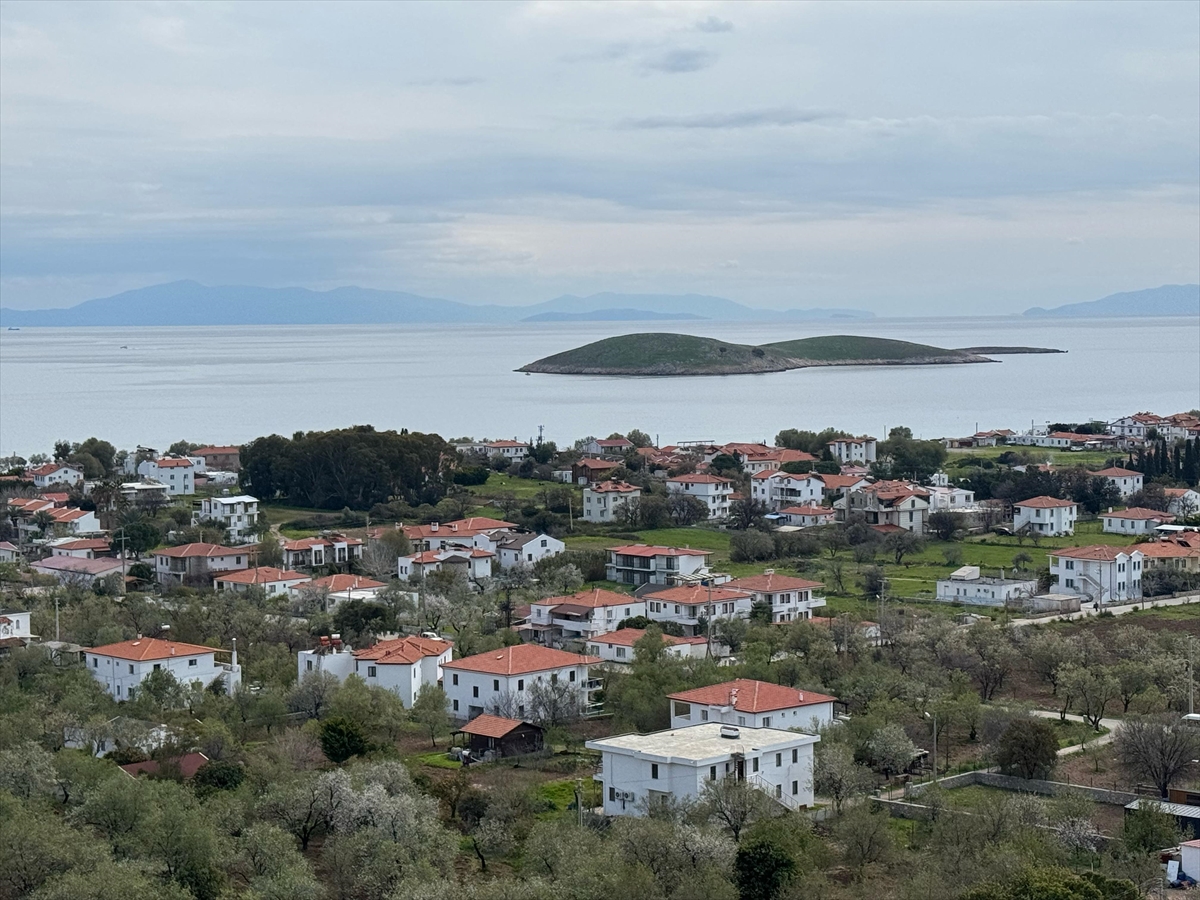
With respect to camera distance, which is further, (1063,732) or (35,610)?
(35,610)

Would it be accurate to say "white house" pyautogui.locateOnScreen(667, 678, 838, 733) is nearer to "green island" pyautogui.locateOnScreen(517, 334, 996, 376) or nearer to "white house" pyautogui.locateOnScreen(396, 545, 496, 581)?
"white house" pyautogui.locateOnScreen(396, 545, 496, 581)

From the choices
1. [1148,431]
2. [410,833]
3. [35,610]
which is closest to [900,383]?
[1148,431]

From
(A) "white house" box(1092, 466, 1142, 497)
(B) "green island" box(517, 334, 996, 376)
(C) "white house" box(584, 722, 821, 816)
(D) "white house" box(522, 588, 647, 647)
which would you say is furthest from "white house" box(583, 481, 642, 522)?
(B) "green island" box(517, 334, 996, 376)

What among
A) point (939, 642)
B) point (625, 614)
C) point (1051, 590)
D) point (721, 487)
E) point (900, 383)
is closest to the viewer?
point (939, 642)

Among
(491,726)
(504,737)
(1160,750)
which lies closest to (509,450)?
(491,726)

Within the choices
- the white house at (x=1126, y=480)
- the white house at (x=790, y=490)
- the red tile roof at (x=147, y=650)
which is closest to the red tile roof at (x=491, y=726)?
the red tile roof at (x=147, y=650)

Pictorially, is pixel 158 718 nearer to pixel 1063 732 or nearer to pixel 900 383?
pixel 1063 732

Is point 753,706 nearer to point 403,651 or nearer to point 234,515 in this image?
point 403,651
